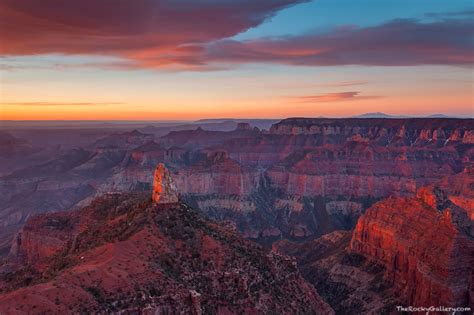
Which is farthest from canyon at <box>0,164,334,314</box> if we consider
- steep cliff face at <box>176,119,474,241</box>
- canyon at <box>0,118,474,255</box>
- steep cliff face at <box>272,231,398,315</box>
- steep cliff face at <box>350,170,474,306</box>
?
steep cliff face at <box>176,119,474,241</box>

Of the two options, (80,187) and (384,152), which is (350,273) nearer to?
(384,152)

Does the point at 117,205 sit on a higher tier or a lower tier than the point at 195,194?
higher

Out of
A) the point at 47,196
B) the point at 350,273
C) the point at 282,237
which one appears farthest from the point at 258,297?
the point at 47,196

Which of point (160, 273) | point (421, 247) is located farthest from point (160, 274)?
point (421, 247)

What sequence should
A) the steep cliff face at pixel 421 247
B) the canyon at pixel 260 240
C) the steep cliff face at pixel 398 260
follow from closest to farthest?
the canyon at pixel 260 240
the steep cliff face at pixel 421 247
the steep cliff face at pixel 398 260

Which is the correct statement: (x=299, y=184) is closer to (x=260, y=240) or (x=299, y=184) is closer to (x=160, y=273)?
(x=260, y=240)

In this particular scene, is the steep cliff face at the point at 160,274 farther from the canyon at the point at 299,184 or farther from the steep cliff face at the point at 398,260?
the canyon at the point at 299,184

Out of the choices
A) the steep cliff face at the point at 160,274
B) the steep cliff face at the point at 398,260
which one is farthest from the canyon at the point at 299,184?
the steep cliff face at the point at 160,274
